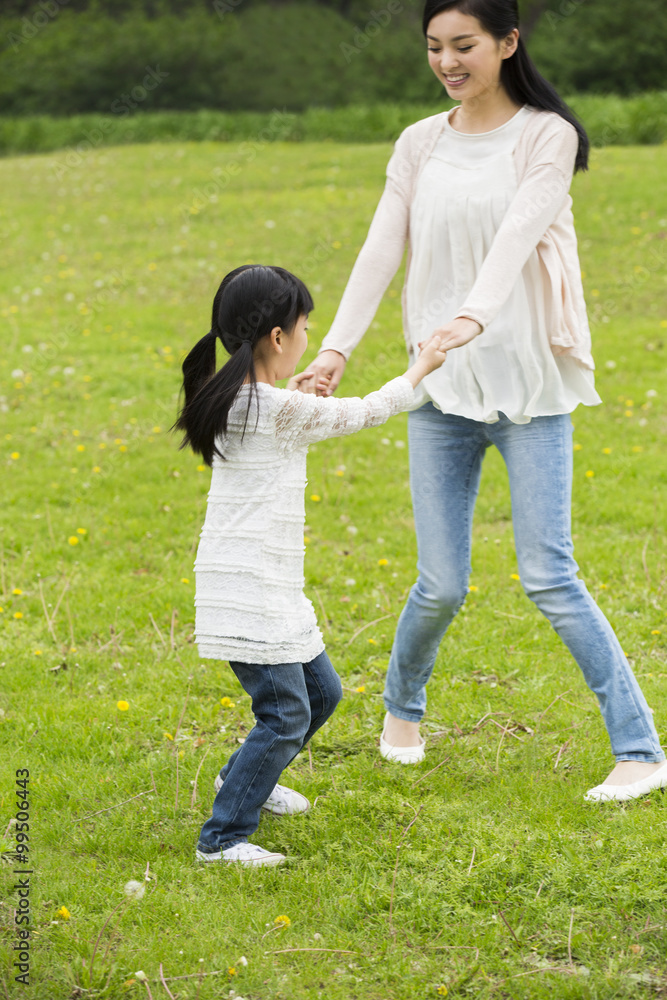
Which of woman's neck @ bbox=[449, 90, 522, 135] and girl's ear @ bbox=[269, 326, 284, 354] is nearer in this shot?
girl's ear @ bbox=[269, 326, 284, 354]

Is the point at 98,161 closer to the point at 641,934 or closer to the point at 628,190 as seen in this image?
the point at 628,190

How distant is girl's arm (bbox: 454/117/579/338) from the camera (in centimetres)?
293

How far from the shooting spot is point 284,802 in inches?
128

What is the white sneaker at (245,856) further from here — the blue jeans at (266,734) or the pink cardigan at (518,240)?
the pink cardigan at (518,240)

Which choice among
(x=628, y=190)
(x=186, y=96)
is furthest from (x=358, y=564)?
(x=186, y=96)

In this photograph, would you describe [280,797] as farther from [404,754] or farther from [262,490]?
[262,490]

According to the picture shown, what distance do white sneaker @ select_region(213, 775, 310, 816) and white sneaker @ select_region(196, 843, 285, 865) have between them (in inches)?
9.4

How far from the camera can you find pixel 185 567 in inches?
205

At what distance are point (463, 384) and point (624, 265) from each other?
26.4ft

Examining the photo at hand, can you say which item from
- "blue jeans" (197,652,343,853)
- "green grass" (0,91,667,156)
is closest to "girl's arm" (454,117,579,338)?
"blue jeans" (197,652,343,853)

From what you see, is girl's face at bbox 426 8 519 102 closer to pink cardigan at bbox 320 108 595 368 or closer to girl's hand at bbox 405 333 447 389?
pink cardigan at bbox 320 108 595 368

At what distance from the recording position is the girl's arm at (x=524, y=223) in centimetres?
293

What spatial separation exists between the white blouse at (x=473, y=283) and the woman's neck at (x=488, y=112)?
34 millimetres

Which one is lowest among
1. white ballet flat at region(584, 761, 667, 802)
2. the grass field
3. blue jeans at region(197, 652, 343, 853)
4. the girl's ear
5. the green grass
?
the grass field
